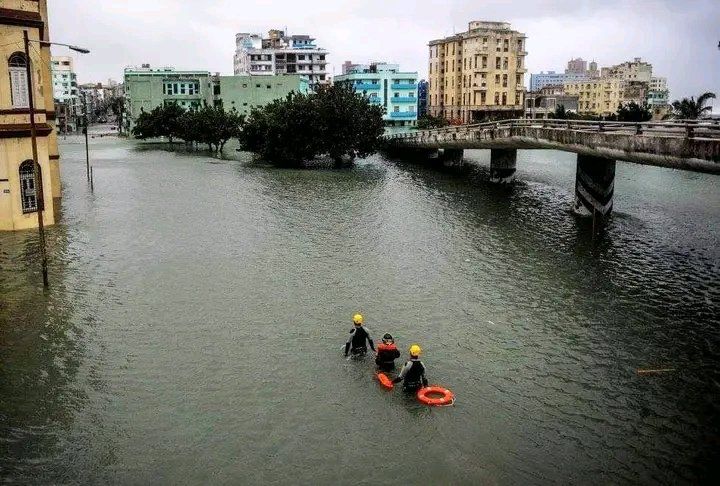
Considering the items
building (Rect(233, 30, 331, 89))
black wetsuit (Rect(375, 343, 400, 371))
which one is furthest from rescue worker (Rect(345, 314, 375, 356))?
building (Rect(233, 30, 331, 89))

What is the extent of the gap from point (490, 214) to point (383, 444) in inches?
1128

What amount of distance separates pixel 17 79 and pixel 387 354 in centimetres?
2379

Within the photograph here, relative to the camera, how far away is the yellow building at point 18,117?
2866 cm

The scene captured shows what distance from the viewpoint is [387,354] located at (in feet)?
51.1

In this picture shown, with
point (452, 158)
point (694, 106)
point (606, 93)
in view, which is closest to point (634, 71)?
point (606, 93)

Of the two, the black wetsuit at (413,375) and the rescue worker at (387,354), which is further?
the rescue worker at (387,354)

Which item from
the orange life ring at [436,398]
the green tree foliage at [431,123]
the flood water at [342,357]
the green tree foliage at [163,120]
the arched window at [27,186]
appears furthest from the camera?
the green tree foliage at [431,123]

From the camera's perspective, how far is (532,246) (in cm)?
3042

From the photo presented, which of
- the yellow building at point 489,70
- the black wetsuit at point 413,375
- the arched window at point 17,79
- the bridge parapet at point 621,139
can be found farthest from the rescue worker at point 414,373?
the yellow building at point 489,70

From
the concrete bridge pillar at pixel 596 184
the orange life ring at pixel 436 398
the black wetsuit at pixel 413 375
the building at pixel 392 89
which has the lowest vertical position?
the orange life ring at pixel 436 398

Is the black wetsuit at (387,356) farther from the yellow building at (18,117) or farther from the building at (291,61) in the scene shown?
the building at (291,61)

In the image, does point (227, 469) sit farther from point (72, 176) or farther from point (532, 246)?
point (72, 176)

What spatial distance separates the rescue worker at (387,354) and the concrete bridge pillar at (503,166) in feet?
137

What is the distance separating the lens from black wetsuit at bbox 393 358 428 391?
1457 cm
